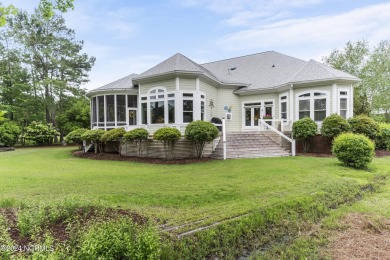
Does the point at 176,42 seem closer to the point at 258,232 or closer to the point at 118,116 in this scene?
the point at 118,116

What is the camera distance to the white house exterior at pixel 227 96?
1270cm

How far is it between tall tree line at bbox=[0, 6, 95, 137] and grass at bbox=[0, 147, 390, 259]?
20.5m

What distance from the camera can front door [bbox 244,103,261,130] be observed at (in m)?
16.4

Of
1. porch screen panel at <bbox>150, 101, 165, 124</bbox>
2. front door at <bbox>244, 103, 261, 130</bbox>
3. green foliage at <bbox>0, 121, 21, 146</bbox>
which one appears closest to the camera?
porch screen panel at <bbox>150, 101, 165, 124</bbox>

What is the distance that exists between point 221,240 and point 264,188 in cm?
273

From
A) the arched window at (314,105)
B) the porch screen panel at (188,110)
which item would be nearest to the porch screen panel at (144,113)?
the porch screen panel at (188,110)

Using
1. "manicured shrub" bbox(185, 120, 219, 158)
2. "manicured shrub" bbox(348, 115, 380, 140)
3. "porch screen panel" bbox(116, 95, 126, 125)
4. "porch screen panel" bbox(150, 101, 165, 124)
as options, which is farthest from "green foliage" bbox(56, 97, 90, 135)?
"manicured shrub" bbox(348, 115, 380, 140)

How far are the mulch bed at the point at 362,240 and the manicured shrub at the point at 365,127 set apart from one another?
388 inches

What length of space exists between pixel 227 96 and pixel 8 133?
66.1 ft

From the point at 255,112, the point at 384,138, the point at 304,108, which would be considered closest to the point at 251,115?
the point at 255,112

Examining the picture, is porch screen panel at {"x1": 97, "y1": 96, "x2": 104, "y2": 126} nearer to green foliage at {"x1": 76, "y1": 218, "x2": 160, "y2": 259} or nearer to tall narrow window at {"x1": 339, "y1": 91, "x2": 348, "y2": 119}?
green foliage at {"x1": 76, "y1": 218, "x2": 160, "y2": 259}

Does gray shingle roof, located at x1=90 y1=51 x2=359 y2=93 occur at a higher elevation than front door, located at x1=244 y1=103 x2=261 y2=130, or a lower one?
higher

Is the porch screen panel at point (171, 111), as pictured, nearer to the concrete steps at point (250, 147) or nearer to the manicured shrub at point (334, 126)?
the concrete steps at point (250, 147)

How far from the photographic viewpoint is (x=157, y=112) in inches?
518
